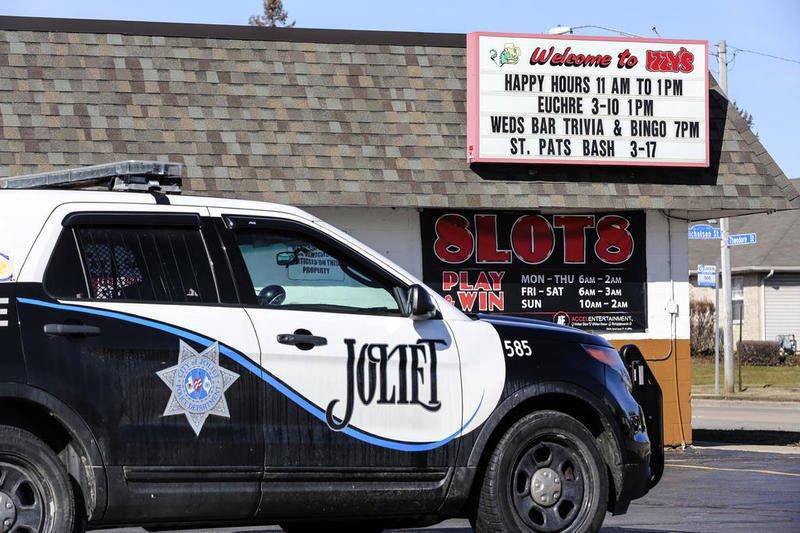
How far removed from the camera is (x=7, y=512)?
6430 millimetres

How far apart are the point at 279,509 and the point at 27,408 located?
1.41 metres

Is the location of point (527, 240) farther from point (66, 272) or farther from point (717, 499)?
point (66, 272)

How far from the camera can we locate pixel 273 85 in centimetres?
1566

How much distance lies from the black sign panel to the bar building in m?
0.07

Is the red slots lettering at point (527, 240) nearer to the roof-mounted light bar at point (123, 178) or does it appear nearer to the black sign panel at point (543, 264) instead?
the black sign panel at point (543, 264)

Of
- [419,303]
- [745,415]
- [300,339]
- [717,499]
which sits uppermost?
[419,303]

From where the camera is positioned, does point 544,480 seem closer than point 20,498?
No

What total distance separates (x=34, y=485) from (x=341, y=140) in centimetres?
932

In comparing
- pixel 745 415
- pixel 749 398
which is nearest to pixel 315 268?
pixel 745 415

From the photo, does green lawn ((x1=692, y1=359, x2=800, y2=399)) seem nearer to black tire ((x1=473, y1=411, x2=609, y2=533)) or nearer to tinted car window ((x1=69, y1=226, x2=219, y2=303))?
black tire ((x1=473, y1=411, x2=609, y2=533))

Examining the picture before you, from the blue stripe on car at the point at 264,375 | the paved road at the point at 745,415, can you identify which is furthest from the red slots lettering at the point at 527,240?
the blue stripe on car at the point at 264,375

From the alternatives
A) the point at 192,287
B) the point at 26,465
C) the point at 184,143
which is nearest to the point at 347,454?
the point at 192,287

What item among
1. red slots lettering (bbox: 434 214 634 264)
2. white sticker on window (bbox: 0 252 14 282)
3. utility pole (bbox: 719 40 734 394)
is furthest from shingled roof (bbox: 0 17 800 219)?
utility pole (bbox: 719 40 734 394)

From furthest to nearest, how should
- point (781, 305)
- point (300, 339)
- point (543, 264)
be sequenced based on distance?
point (781, 305) < point (543, 264) < point (300, 339)
